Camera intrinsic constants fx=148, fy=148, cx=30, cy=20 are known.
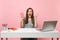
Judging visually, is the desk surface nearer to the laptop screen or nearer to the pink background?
the laptop screen

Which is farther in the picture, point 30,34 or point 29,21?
point 29,21

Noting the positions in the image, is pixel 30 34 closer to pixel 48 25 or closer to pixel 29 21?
pixel 48 25

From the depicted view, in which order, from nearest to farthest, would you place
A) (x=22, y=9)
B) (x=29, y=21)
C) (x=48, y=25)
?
(x=48, y=25)
(x=29, y=21)
(x=22, y=9)

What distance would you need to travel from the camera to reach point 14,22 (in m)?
3.10

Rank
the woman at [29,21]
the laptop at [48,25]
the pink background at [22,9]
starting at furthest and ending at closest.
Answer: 1. the pink background at [22,9]
2. the woman at [29,21]
3. the laptop at [48,25]

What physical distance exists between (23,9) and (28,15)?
40cm

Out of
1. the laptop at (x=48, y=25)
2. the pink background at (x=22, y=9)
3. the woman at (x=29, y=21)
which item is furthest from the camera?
the pink background at (x=22, y=9)

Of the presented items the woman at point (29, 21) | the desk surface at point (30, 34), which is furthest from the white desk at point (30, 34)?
the woman at point (29, 21)

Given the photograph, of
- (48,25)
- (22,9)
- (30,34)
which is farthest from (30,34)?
(22,9)

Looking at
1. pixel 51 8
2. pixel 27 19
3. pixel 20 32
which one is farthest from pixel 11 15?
pixel 20 32

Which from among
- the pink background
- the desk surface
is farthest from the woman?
the desk surface

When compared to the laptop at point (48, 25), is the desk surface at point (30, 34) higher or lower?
lower

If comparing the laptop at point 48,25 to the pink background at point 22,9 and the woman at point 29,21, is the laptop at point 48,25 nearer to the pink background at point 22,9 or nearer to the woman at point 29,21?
the woman at point 29,21

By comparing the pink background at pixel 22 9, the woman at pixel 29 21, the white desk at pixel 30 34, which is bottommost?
the white desk at pixel 30 34
